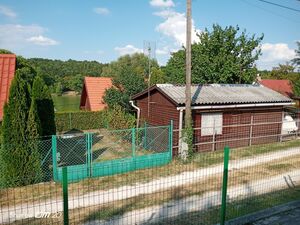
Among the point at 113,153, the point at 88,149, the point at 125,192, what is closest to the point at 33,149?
the point at 88,149

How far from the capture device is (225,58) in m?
22.7

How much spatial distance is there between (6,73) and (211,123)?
996cm

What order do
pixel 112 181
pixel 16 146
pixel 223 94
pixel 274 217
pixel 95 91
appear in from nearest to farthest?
pixel 274 217, pixel 16 146, pixel 112 181, pixel 223 94, pixel 95 91

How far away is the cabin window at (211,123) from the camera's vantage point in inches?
569

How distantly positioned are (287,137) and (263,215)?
13197mm

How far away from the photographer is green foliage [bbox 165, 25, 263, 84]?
74.4ft

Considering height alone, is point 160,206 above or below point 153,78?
below

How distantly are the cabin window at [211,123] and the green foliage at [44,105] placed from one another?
7.19 metres

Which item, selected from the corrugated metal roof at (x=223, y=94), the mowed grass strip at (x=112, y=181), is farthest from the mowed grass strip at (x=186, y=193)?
the corrugated metal roof at (x=223, y=94)

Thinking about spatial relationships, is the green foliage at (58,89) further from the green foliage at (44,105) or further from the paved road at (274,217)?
the paved road at (274,217)

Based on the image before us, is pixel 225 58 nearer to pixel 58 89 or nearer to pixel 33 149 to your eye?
pixel 33 149

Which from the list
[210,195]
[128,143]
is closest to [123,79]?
[128,143]

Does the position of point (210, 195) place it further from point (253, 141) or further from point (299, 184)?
point (253, 141)

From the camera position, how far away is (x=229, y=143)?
1529cm
